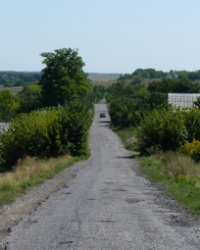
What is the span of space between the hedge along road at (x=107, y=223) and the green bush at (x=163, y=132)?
26712mm

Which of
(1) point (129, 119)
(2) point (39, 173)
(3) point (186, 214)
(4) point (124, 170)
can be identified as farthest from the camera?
(1) point (129, 119)

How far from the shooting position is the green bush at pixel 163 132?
53688mm

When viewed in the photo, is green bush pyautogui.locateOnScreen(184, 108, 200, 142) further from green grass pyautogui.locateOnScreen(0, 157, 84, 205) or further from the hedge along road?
the hedge along road

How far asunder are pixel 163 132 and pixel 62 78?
60245mm

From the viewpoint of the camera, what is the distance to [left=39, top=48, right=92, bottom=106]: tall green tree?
112688 millimetres

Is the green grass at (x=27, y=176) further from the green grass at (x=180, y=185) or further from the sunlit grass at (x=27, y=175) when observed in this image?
the green grass at (x=180, y=185)

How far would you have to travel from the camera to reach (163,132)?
Answer: 54312mm

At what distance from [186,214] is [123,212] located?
1.66m

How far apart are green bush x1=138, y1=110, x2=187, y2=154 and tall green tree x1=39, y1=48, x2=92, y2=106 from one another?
54.7 meters

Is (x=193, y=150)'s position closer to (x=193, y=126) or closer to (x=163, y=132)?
(x=163, y=132)

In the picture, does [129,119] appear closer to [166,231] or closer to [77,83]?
[77,83]

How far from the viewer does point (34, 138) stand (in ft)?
175

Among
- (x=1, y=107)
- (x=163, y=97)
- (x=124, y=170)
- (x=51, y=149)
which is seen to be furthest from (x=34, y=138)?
(x=1, y=107)

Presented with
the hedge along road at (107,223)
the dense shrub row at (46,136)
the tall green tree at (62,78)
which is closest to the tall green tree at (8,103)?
the tall green tree at (62,78)
